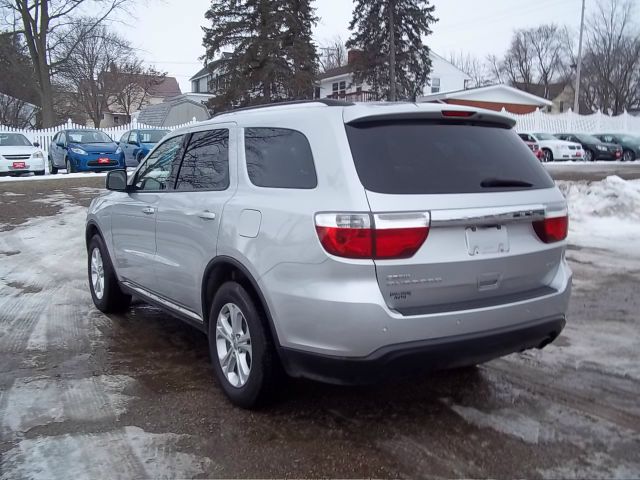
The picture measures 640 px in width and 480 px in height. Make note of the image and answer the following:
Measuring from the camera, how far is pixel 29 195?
14.2 m

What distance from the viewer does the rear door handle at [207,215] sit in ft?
12.6

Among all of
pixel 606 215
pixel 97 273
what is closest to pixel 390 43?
pixel 606 215

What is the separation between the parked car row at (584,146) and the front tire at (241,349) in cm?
2694

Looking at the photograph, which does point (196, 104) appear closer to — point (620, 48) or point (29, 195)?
point (29, 195)

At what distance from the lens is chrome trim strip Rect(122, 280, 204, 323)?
14.0ft

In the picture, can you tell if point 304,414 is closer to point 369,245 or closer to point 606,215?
point 369,245

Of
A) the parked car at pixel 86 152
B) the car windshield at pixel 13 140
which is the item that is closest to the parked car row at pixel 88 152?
the parked car at pixel 86 152

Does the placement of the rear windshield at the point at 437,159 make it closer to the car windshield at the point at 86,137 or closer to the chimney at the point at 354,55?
the car windshield at the point at 86,137

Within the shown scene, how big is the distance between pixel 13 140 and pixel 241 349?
63.0 feet

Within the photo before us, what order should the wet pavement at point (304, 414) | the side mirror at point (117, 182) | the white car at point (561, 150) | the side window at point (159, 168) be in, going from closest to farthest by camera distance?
the wet pavement at point (304, 414)
the side window at point (159, 168)
the side mirror at point (117, 182)
the white car at point (561, 150)

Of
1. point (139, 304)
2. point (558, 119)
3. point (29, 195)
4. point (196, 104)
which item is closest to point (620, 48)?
point (558, 119)

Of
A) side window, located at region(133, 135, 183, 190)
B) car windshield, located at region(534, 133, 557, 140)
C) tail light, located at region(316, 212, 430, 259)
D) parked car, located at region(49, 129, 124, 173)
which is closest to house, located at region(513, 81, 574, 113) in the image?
car windshield, located at region(534, 133, 557, 140)

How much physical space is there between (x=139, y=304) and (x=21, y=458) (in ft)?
10.7

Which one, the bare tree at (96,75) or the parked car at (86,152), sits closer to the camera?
the parked car at (86,152)
